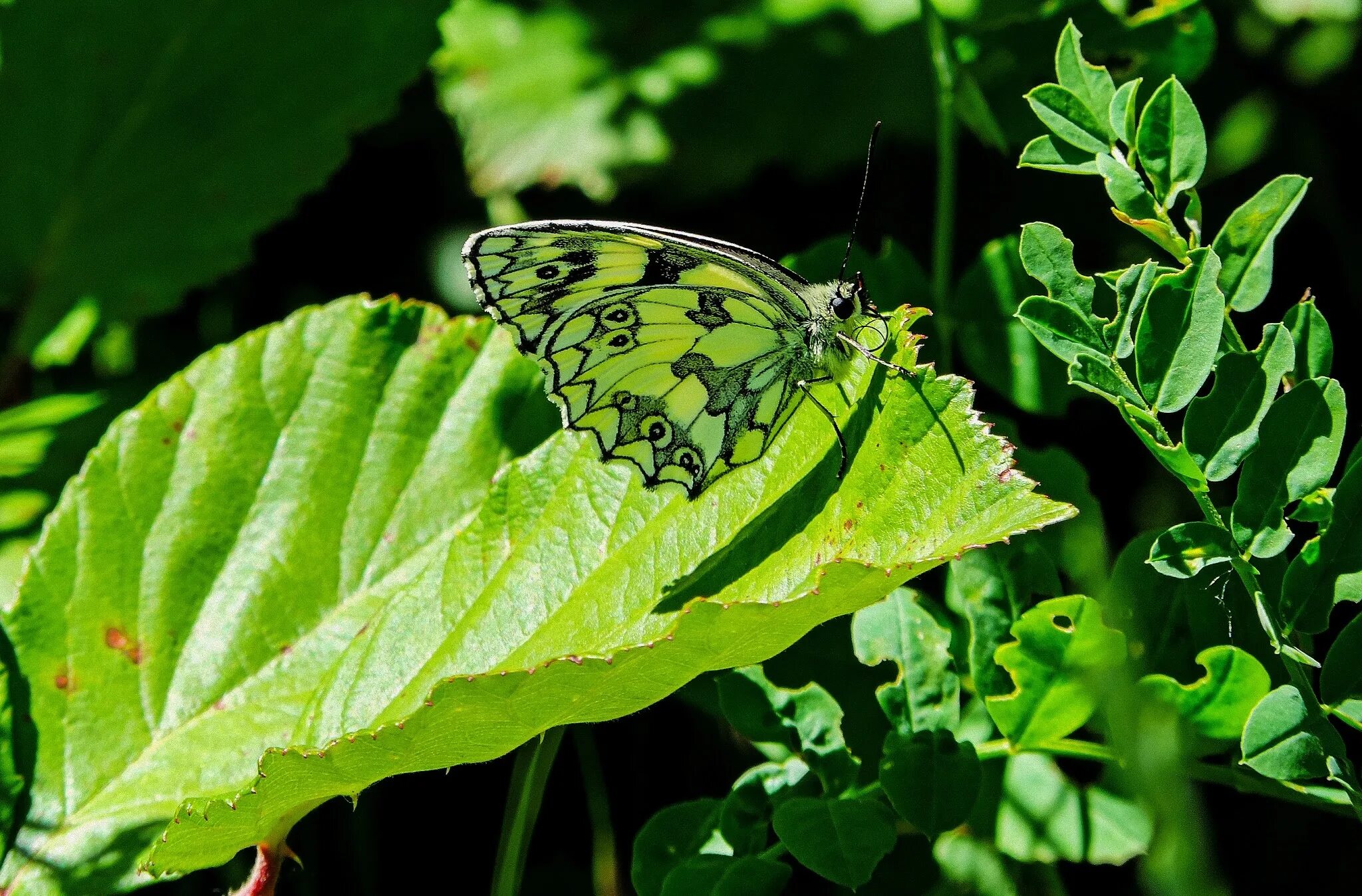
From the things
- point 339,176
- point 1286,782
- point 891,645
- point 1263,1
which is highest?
point 339,176

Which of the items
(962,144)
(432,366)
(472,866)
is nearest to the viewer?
(432,366)

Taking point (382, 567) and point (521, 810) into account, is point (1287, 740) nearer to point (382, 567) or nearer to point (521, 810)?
point (521, 810)

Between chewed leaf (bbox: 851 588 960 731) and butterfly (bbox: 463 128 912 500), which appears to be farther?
butterfly (bbox: 463 128 912 500)

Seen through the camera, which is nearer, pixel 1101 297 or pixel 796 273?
pixel 1101 297

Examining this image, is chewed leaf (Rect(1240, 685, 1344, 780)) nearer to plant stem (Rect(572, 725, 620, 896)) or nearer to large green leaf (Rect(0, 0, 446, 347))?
plant stem (Rect(572, 725, 620, 896))

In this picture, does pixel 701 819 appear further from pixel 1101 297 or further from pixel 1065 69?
pixel 1065 69

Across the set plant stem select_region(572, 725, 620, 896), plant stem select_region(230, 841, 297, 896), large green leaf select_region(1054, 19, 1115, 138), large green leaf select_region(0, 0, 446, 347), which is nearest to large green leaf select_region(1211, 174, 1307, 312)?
large green leaf select_region(1054, 19, 1115, 138)

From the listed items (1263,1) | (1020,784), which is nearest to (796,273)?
(1020,784)
